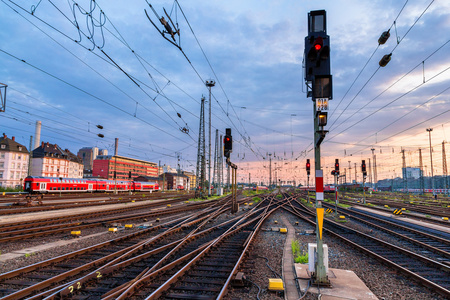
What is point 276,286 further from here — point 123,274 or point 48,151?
point 48,151

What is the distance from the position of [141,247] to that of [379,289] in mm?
7736

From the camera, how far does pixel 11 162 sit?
74.9m

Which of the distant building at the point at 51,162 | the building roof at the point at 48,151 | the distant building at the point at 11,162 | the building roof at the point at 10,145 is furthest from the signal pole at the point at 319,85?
the building roof at the point at 48,151

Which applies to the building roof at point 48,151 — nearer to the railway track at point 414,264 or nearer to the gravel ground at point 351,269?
the gravel ground at point 351,269

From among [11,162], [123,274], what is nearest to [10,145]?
[11,162]

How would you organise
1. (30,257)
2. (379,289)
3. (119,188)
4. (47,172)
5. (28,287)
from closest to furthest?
(28,287) → (379,289) → (30,257) → (119,188) → (47,172)

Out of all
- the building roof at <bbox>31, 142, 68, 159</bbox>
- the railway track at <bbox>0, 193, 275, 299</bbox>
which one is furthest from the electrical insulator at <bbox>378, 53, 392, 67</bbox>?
the building roof at <bbox>31, 142, 68, 159</bbox>

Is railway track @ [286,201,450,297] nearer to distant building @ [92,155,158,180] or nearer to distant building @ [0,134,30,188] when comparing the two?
distant building @ [0,134,30,188]

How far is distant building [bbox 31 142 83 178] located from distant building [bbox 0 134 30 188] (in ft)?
20.0

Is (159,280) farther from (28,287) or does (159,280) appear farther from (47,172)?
(47,172)

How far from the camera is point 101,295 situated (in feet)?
18.8

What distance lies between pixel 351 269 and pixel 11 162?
3599 inches

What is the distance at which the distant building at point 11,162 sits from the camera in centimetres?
7344

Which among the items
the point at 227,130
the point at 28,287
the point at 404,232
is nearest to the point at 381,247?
the point at 404,232
